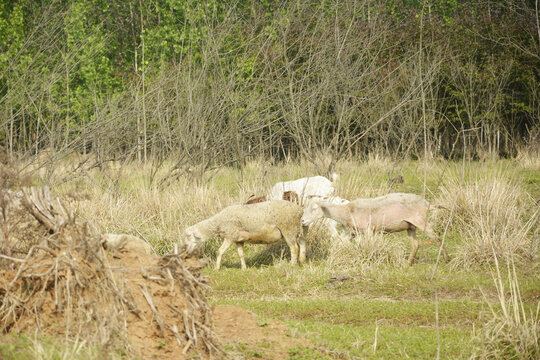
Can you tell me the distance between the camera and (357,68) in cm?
1556

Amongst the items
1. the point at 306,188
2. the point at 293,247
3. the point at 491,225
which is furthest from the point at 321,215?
the point at 491,225

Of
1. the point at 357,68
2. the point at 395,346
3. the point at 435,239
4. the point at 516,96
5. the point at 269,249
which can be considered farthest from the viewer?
the point at 516,96

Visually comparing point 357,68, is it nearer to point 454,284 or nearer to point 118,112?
point 118,112

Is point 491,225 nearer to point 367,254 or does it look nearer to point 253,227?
point 367,254

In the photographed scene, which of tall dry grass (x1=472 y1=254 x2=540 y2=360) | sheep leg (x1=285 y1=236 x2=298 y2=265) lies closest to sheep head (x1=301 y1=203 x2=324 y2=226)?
sheep leg (x1=285 y1=236 x2=298 y2=265)

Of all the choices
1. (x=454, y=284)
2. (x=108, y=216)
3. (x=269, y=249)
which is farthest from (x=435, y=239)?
(x=108, y=216)

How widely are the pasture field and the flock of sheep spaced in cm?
26

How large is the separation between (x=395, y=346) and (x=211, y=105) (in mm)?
8878

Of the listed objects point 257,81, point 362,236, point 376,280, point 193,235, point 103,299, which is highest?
point 257,81

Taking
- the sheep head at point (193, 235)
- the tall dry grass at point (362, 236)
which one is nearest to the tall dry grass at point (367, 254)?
Result: the tall dry grass at point (362, 236)

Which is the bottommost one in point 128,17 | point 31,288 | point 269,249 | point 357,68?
point 269,249

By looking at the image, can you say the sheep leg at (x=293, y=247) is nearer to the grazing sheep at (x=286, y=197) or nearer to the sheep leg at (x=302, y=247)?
the sheep leg at (x=302, y=247)

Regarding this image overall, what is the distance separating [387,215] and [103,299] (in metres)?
5.71

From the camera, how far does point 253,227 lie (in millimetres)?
9586
